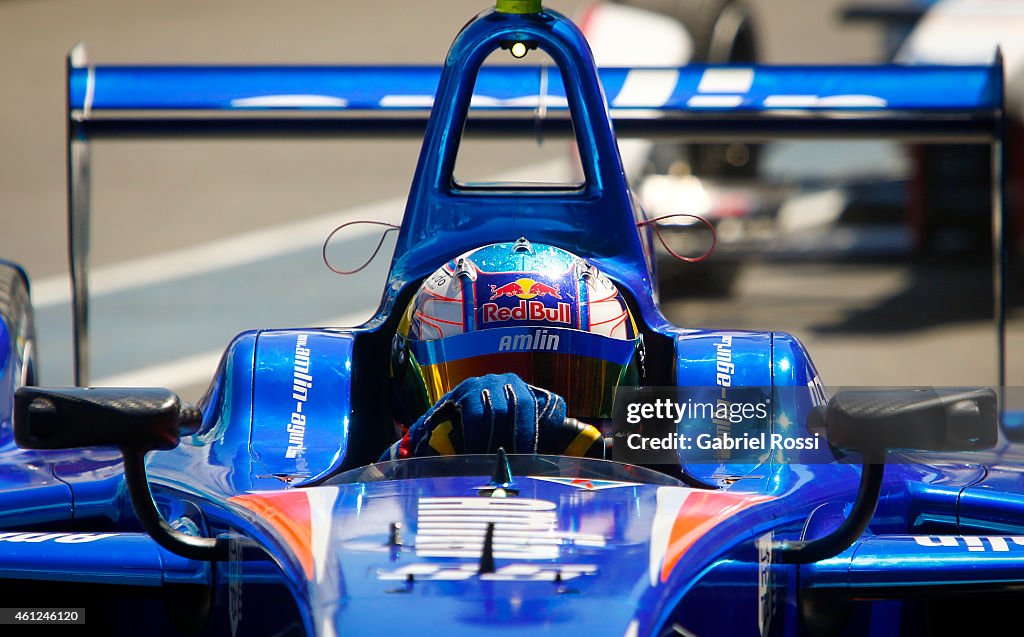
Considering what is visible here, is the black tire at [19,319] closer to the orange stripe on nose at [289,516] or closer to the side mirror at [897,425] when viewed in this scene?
the orange stripe on nose at [289,516]

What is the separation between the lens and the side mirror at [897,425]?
260 centimetres

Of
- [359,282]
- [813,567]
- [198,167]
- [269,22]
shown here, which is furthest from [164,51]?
[813,567]

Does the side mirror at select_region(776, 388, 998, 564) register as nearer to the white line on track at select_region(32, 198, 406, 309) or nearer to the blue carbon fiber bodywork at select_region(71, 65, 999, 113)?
the blue carbon fiber bodywork at select_region(71, 65, 999, 113)

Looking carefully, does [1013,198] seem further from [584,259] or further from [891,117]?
[584,259]

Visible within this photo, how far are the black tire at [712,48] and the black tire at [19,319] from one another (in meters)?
4.38

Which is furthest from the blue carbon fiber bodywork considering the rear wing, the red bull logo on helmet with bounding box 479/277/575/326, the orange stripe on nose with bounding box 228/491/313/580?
the orange stripe on nose with bounding box 228/491/313/580

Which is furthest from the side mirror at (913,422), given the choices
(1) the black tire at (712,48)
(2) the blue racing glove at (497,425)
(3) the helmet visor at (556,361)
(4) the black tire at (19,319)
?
(1) the black tire at (712,48)

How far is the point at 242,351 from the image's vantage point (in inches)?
145

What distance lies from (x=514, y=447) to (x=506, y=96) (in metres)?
1.92

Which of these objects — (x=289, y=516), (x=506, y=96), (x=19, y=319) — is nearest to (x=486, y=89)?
(x=506, y=96)

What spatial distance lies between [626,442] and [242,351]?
1.00 m

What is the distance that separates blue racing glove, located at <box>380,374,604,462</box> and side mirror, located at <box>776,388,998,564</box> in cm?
65

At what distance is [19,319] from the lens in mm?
4500

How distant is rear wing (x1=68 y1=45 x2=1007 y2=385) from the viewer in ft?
15.8
